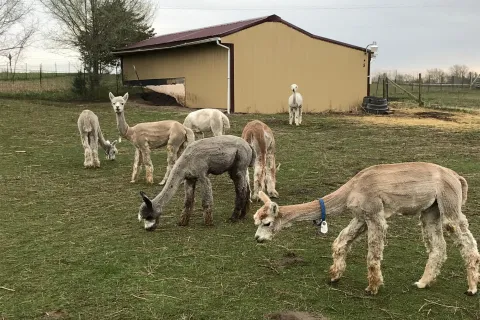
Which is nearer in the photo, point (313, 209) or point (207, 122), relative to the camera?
point (313, 209)

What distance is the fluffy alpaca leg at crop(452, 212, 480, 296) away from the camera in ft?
16.1

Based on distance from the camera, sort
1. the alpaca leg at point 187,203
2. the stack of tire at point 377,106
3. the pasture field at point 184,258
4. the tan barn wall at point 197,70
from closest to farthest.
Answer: the pasture field at point 184,258
the alpaca leg at point 187,203
the tan barn wall at point 197,70
the stack of tire at point 377,106

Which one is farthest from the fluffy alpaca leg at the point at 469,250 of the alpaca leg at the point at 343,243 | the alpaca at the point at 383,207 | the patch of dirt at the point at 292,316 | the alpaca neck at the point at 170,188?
the alpaca neck at the point at 170,188

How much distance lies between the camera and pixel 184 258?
598 cm

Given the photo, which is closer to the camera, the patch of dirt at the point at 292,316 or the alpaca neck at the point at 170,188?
the patch of dirt at the point at 292,316

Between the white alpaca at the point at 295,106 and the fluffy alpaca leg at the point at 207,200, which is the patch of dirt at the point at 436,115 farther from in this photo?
the fluffy alpaca leg at the point at 207,200

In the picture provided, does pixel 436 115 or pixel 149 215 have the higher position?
pixel 436 115

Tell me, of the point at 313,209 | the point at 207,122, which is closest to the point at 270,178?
the point at 313,209

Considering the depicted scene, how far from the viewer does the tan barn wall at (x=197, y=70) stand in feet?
78.0

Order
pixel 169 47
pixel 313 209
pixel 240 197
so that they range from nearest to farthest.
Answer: pixel 313 209 < pixel 240 197 < pixel 169 47

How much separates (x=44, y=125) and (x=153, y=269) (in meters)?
15.2

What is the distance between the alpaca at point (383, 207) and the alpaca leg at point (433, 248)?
0.19 feet

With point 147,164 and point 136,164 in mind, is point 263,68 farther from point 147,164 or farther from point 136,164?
point 147,164

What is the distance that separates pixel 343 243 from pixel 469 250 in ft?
4.12
